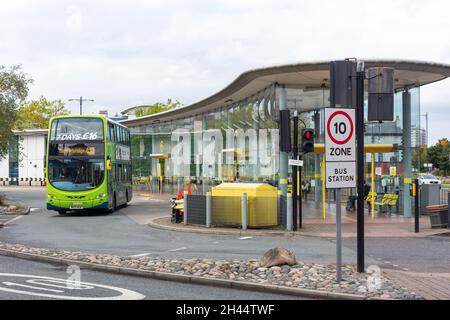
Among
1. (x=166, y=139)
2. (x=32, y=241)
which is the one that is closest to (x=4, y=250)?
(x=32, y=241)

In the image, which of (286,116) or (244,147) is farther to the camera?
(244,147)

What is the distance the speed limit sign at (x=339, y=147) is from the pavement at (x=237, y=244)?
5.81 ft

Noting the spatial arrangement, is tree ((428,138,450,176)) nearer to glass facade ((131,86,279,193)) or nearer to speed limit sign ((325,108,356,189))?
glass facade ((131,86,279,193))

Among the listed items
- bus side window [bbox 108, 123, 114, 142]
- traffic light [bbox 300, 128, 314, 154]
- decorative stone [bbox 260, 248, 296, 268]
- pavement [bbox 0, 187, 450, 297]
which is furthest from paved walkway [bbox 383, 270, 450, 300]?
bus side window [bbox 108, 123, 114, 142]

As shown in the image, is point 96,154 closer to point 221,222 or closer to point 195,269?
point 221,222

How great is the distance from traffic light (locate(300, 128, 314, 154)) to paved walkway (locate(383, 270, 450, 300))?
6806mm

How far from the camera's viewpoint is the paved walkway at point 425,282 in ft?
25.7

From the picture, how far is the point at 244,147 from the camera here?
2886 cm

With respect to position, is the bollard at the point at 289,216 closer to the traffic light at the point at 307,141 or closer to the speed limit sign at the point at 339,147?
the traffic light at the point at 307,141

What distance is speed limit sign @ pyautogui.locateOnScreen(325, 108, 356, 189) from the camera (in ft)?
28.3

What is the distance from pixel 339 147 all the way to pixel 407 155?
47.3ft

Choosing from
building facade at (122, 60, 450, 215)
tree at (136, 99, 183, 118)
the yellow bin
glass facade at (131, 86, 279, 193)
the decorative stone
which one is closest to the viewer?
the decorative stone
